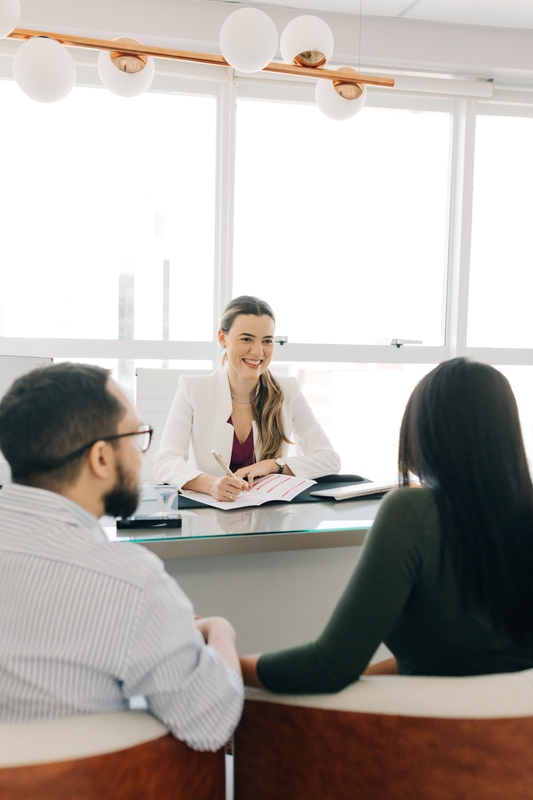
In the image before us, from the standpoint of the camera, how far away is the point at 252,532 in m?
1.48

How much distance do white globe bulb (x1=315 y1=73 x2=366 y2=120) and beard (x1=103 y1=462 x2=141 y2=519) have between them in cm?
163

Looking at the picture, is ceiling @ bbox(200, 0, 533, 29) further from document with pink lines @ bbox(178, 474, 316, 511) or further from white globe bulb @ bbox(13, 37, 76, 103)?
document with pink lines @ bbox(178, 474, 316, 511)

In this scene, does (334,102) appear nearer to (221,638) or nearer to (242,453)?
(242,453)

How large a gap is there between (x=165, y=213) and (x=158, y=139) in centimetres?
43

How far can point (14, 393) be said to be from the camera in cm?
97

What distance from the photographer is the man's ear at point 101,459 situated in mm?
967

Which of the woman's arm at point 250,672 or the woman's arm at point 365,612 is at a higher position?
the woman's arm at point 365,612

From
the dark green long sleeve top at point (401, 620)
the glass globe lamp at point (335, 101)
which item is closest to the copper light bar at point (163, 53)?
the glass globe lamp at point (335, 101)

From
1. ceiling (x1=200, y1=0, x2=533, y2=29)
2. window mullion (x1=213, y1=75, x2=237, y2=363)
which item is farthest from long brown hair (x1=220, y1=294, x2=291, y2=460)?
ceiling (x1=200, y1=0, x2=533, y2=29)

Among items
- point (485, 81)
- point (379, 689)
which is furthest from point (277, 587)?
point (485, 81)

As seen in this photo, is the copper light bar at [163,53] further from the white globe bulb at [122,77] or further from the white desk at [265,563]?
the white desk at [265,563]

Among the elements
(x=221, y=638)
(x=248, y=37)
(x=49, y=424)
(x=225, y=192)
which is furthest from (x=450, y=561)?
(x=225, y=192)

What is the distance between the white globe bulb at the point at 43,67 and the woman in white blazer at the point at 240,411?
3.35 ft

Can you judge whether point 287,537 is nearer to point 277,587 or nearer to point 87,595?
point 277,587
